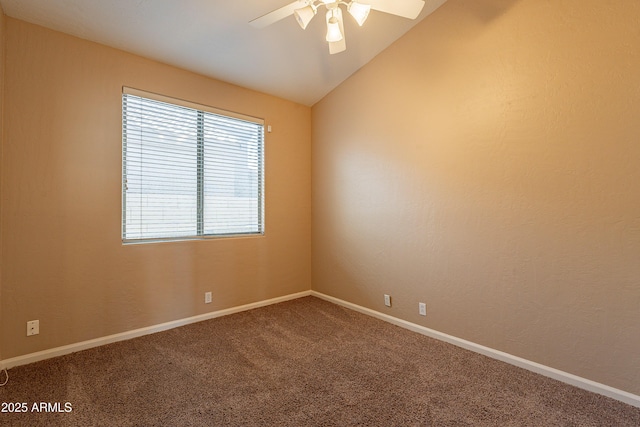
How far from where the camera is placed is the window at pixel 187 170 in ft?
9.28

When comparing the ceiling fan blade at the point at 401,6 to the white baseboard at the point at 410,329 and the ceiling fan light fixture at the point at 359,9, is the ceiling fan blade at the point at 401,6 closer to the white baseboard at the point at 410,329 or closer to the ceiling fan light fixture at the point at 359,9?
the ceiling fan light fixture at the point at 359,9

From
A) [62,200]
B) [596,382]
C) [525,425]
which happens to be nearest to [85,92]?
[62,200]

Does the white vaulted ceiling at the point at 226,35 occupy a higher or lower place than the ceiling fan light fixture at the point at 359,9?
higher

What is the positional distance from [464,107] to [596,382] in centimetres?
217

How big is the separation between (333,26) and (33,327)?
10.1 feet

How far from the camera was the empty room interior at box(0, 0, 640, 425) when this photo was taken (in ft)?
6.33

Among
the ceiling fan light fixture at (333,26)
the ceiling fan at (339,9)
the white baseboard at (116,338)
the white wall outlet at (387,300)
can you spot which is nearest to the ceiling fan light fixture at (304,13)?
the ceiling fan at (339,9)

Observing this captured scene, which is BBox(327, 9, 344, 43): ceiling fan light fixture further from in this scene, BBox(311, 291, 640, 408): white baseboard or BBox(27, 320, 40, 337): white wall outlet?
BBox(27, 320, 40, 337): white wall outlet

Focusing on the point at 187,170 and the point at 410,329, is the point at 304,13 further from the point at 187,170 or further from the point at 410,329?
the point at 410,329

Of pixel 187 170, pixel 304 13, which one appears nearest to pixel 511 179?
pixel 304 13

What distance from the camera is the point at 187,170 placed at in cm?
316

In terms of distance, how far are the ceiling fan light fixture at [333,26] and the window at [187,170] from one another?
1741 millimetres

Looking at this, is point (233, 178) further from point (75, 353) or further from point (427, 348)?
point (427, 348)

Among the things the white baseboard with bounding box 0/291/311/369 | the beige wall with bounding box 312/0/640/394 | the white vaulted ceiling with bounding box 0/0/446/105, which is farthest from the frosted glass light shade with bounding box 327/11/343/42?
the white baseboard with bounding box 0/291/311/369
